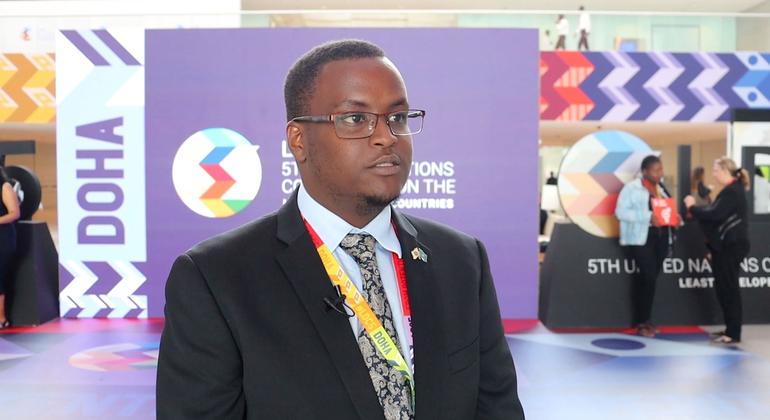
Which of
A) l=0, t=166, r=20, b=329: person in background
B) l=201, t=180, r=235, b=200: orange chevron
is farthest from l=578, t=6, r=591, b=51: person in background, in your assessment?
l=0, t=166, r=20, b=329: person in background

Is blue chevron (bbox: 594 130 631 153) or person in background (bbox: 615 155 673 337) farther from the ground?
blue chevron (bbox: 594 130 631 153)

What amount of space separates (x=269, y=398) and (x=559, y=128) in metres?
9.05

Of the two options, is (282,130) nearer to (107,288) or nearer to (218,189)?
(218,189)

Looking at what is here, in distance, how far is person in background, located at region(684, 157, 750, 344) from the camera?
5.69m

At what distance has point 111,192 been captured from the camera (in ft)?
22.1

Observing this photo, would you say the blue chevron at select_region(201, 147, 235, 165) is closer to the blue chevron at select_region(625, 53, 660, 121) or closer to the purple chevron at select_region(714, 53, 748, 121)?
the blue chevron at select_region(625, 53, 660, 121)

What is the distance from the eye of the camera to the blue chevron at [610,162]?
21.8ft

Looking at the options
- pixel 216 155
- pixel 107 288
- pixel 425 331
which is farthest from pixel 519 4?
pixel 425 331

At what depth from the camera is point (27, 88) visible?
714 centimetres

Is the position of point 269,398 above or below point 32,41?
below

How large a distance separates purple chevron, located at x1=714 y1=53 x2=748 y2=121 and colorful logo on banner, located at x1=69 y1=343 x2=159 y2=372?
619 cm

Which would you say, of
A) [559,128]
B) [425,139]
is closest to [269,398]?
[425,139]

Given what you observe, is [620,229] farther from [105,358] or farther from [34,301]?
[34,301]

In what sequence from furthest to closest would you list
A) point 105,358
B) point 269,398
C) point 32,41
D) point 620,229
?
point 32,41
point 620,229
point 105,358
point 269,398
